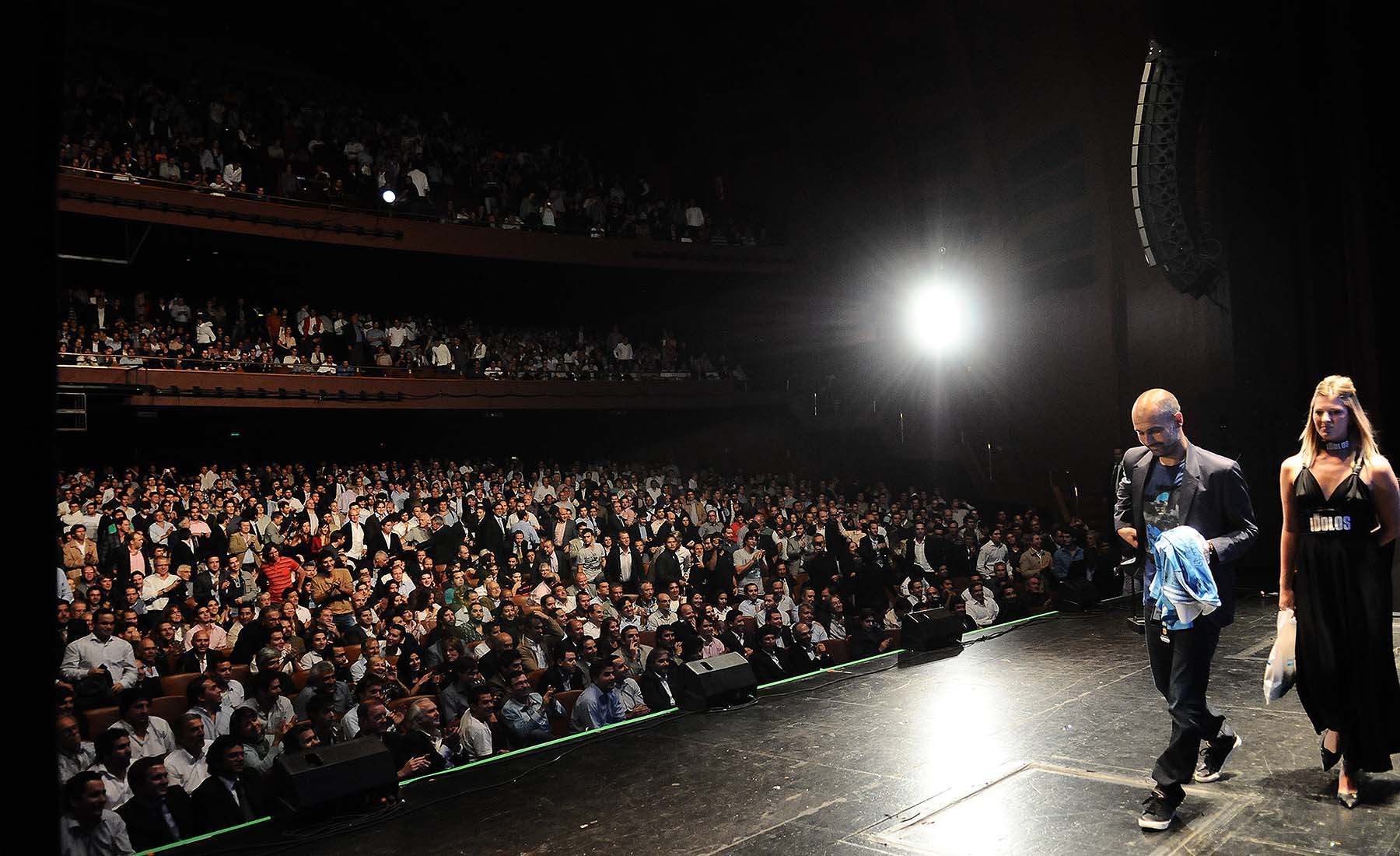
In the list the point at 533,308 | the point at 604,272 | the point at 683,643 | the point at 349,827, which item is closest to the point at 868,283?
the point at 604,272

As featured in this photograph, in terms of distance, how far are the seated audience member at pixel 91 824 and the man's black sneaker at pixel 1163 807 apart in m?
3.98

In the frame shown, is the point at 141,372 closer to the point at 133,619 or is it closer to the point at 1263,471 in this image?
the point at 133,619

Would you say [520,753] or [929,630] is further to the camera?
[929,630]

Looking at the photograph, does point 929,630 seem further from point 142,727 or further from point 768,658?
point 142,727

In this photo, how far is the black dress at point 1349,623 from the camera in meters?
3.29

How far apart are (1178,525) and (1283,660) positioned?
0.60 metres

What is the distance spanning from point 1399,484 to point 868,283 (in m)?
13.6

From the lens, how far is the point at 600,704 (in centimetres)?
597

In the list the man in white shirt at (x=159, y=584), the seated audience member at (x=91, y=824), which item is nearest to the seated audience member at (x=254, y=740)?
the seated audience member at (x=91, y=824)

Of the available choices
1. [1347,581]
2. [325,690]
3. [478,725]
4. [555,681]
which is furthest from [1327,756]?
[325,690]

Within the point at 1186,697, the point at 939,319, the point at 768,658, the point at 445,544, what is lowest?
the point at 768,658

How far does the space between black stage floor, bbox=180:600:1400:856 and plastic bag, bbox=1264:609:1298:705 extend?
40 cm

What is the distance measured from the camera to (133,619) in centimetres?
654

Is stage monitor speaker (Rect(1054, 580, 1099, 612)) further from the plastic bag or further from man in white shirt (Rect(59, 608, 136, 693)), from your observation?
man in white shirt (Rect(59, 608, 136, 693))
